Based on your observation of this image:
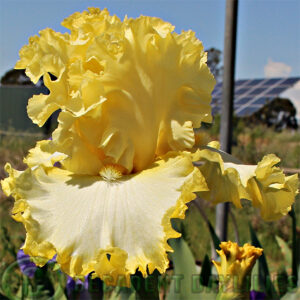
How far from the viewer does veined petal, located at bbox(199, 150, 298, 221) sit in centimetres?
77

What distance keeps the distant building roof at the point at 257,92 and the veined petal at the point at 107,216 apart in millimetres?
7591

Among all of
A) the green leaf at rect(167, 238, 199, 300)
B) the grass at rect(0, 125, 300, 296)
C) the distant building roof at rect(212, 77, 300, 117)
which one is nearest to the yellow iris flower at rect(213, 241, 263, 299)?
the green leaf at rect(167, 238, 199, 300)

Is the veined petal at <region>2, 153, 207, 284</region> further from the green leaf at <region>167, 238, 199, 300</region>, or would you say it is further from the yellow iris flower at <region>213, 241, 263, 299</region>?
the green leaf at <region>167, 238, 199, 300</region>

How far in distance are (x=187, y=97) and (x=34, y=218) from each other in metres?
0.41

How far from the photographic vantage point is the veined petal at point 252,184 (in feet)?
2.51

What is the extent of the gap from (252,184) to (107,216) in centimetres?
32

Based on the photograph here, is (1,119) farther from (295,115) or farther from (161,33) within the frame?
(295,115)

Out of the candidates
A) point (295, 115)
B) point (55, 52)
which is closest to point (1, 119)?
point (55, 52)

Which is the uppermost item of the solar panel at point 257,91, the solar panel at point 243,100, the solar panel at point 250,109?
the solar panel at point 257,91

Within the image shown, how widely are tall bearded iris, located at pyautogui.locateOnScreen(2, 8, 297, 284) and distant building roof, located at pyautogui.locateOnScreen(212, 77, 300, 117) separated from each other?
24.5ft

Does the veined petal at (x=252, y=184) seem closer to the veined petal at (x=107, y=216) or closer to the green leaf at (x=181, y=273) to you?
the veined petal at (x=107, y=216)

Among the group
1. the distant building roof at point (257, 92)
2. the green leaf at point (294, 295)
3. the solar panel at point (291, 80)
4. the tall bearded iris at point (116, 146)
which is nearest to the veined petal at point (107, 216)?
the tall bearded iris at point (116, 146)

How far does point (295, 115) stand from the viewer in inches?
518

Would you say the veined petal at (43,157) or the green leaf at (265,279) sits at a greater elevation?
the veined petal at (43,157)
